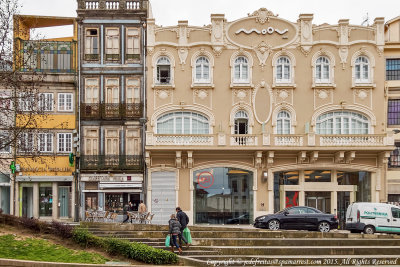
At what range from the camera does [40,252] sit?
23.5 meters

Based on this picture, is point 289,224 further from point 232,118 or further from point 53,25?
point 53,25

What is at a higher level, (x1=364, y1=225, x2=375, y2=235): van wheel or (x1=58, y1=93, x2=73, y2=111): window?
(x1=58, y1=93, x2=73, y2=111): window

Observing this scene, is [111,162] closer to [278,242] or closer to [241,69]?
[241,69]

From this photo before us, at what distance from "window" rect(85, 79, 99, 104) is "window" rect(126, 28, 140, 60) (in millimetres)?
2926

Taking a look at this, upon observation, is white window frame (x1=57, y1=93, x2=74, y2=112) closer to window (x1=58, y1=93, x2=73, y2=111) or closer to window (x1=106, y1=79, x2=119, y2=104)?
window (x1=58, y1=93, x2=73, y2=111)

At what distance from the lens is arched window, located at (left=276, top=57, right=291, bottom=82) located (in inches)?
1619

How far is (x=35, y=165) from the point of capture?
133 feet

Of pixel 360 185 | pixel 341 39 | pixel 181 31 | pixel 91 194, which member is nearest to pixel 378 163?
pixel 360 185

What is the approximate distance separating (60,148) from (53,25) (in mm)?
10124

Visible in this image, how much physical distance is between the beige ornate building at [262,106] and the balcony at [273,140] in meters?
0.72

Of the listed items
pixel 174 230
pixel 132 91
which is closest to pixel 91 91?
pixel 132 91

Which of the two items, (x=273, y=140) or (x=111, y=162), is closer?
(x=273, y=140)

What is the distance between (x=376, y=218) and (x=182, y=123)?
48.3 ft

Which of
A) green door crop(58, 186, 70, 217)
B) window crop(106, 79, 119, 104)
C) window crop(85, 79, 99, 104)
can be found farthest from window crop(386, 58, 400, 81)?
green door crop(58, 186, 70, 217)
